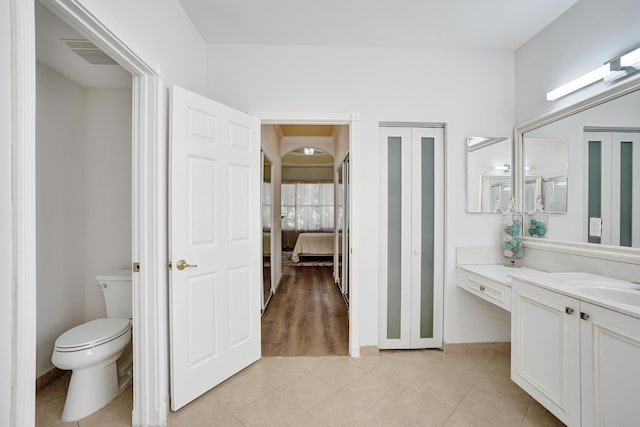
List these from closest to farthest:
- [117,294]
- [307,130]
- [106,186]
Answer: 1. [117,294]
2. [106,186]
3. [307,130]

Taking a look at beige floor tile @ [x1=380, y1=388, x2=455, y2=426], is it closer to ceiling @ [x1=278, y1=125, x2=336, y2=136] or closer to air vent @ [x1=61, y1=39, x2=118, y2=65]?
air vent @ [x1=61, y1=39, x2=118, y2=65]

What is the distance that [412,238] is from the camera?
2475 mm

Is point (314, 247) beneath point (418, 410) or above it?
above

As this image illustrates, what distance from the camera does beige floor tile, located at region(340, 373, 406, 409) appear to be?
1.81 meters

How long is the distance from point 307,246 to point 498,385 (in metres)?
4.64

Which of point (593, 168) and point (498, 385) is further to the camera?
point (498, 385)

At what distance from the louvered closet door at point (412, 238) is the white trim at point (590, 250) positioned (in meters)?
0.73

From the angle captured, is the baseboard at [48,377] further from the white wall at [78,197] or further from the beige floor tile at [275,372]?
the beige floor tile at [275,372]

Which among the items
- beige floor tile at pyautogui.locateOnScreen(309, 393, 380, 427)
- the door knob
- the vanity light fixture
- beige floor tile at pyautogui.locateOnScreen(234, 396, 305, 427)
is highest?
the vanity light fixture

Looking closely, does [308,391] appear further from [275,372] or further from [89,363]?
[89,363]

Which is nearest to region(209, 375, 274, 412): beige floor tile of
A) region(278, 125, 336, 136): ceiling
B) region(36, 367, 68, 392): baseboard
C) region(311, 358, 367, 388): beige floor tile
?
region(311, 358, 367, 388): beige floor tile

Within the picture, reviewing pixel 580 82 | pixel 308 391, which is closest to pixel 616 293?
pixel 580 82

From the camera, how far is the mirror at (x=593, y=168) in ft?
5.10

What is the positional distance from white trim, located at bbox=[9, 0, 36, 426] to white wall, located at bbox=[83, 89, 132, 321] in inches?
62.8
